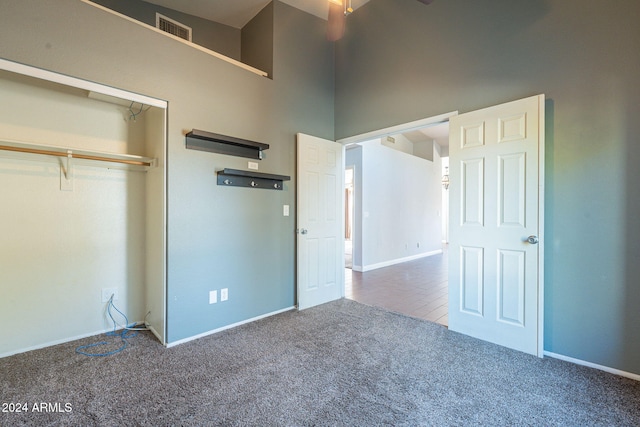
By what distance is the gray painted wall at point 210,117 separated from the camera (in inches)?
80.7

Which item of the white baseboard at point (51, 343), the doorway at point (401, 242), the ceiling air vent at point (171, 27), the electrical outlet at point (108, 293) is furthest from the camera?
the doorway at point (401, 242)

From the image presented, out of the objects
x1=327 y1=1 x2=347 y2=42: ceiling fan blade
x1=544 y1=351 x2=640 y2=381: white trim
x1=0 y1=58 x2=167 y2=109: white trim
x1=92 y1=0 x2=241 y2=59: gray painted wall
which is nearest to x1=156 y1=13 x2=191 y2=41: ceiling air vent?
x1=92 y1=0 x2=241 y2=59: gray painted wall

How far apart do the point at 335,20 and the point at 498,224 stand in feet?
6.98

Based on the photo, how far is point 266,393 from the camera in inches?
73.3

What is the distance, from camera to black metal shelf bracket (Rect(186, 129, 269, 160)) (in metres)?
2.60

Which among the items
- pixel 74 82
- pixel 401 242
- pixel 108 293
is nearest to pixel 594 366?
pixel 108 293

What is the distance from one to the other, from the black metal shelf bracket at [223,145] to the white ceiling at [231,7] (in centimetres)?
174

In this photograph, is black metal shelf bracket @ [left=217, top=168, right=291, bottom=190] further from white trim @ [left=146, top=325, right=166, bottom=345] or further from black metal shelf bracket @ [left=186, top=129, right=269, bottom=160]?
white trim @ [left=146, top=325, right=166, bottom=345]

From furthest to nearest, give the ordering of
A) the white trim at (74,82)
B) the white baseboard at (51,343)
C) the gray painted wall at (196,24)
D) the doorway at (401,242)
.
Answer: the doorway at (401,242)
the gray painted wall at (196,24)
the white baseboard at (51,343)
the white trim at (74,82)

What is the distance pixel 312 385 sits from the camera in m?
1.95

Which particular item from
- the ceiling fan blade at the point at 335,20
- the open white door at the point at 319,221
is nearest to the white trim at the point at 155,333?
the open white door at the point at 319,221

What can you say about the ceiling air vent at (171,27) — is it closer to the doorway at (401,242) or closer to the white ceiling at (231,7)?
the white ceiling at (231,7)

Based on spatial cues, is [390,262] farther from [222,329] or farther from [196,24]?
[196,24]

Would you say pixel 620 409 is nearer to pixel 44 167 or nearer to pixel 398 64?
pixel 398 64
